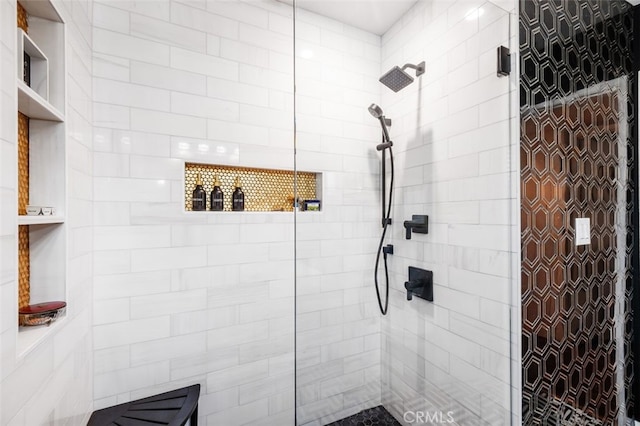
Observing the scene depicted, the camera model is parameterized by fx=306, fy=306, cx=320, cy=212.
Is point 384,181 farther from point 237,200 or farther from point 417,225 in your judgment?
point 237,200

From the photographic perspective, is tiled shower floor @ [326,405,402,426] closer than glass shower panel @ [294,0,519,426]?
No

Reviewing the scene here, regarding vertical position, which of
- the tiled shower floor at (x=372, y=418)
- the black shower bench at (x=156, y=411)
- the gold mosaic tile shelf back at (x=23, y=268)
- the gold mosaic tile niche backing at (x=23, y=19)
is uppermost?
the gold mosaic tile niche backing at (x=23, y=19)

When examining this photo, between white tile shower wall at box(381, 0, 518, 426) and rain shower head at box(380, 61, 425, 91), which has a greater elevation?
rain shower head at box(380, 61, 425, 91)

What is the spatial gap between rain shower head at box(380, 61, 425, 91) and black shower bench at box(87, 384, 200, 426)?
69.9 inches

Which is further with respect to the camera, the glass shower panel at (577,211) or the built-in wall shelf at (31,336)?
the glass shower panel at (577,211)

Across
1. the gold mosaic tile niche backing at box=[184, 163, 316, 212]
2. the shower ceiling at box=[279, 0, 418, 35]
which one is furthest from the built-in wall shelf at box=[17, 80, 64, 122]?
the shower ceiling at box=[279, 0, 418, 35]

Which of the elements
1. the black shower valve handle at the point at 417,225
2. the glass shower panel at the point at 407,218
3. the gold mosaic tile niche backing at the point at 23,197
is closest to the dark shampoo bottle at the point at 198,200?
the glass shower panel at the point at 407,218

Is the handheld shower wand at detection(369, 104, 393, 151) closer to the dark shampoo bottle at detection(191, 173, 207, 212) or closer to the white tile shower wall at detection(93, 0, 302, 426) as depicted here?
the white tile shower wall at detection(93, 0, 302, 426)

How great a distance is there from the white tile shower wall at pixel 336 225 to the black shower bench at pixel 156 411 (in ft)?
1.68

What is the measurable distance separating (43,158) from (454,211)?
164cm

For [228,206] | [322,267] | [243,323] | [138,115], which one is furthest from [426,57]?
[243,323]

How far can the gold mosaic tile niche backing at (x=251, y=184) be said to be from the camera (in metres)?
1.63

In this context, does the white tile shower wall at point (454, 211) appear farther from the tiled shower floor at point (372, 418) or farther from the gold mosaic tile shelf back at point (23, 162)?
the gold mosaic tile shelf back at point (23, 162)

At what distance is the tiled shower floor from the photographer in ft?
4.94
